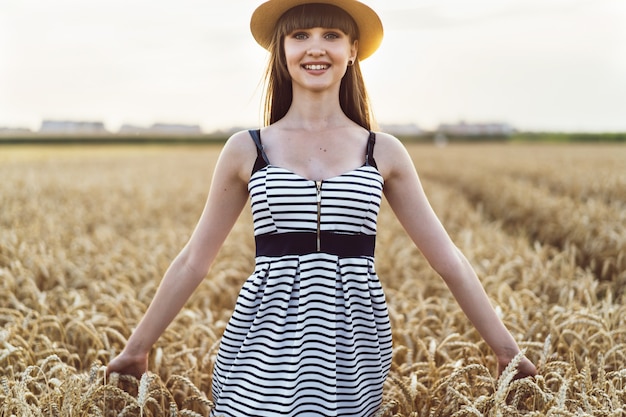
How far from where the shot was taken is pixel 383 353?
222 cm

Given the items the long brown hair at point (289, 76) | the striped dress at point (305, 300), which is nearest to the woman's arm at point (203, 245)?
the striped dress at point (305, 300)

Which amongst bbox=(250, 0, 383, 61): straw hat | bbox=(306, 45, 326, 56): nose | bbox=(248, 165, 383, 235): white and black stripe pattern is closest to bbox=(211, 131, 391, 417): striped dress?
bbox=(248, 165, 383, 235): white and black stripe pattern

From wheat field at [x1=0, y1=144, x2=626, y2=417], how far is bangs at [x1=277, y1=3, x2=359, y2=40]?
133 centimetres

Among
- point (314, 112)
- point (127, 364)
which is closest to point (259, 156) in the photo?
point (314, 112)

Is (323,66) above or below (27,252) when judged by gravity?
above

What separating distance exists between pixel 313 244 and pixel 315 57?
2.19 feet

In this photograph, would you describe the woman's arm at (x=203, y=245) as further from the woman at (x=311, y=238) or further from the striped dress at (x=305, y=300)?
the striped dress at (x=305, y=300)

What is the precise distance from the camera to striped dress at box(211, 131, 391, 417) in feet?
6.56

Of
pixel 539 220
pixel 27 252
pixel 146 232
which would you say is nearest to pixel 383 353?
pixel 27 252

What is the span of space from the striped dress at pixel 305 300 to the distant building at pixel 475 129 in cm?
7809

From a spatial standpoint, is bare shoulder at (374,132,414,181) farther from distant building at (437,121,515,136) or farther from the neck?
distant building at (437,121,515,136)

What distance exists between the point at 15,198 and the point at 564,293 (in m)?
9.09

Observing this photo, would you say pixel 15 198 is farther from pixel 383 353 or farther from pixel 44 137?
pixel 44 137

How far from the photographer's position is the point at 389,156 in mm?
2172
